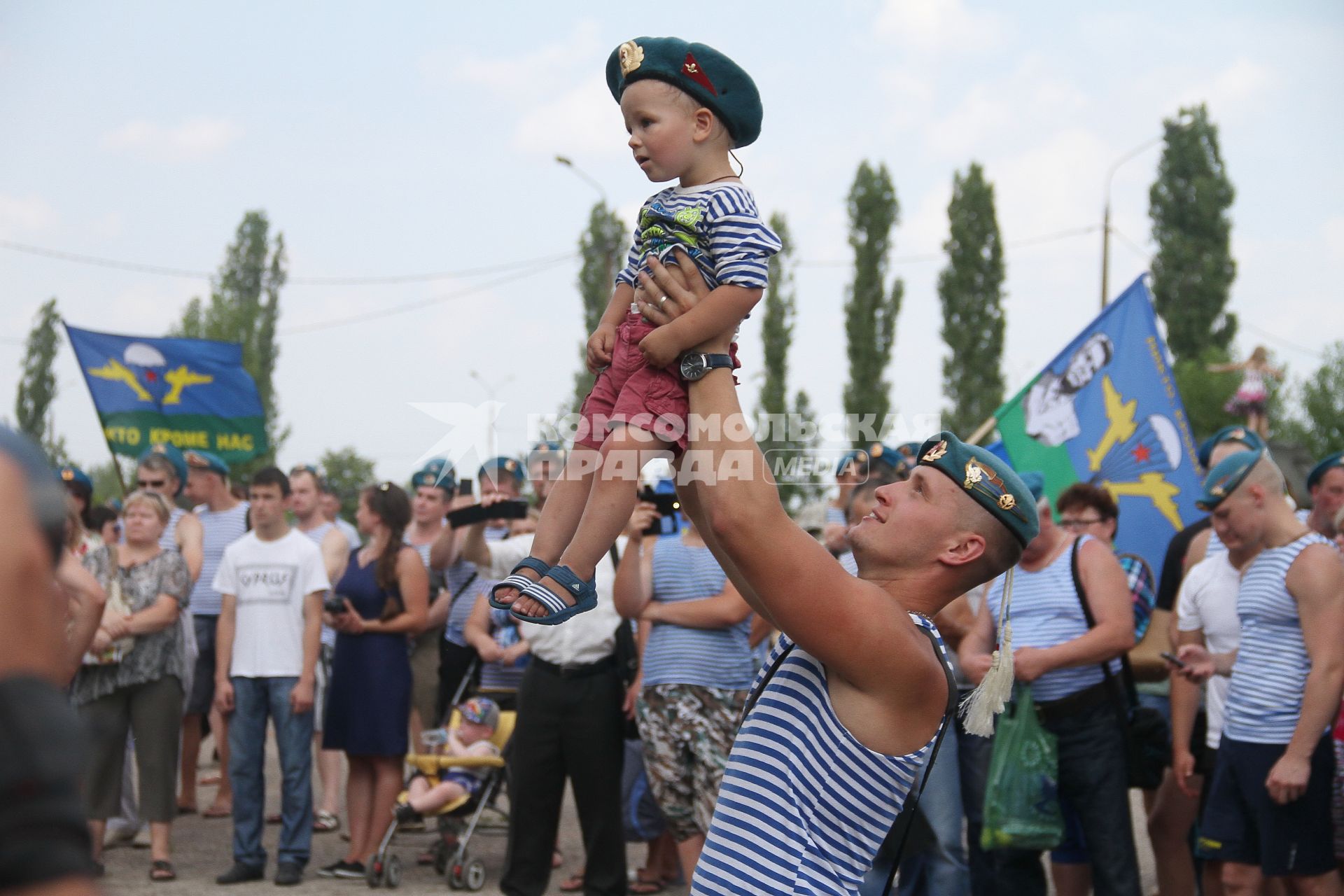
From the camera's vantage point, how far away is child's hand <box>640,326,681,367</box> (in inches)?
99.0

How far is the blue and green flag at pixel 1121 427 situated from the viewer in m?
8.91

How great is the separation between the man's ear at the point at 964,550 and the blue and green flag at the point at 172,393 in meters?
10.3

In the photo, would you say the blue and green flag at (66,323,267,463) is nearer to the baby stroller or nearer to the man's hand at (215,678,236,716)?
the man's hand at (215,678,236,716)

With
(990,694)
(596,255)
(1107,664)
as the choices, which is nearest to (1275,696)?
(1107,664)

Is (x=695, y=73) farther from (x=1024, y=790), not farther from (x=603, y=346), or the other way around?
(x=1024, y=790)

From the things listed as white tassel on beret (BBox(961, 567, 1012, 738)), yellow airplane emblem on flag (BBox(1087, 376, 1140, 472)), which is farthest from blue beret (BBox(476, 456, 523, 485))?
white tassel on beret (BBox(961, 567, 1012, 738))

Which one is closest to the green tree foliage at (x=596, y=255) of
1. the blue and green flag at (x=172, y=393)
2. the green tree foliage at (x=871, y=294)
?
the green tree foliage at (x=871, y=294)

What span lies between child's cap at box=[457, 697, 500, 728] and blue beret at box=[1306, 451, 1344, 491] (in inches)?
188

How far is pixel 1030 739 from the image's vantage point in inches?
237

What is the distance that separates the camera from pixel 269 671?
7961 millimetres

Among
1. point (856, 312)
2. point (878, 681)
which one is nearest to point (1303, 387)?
point (856, 312)

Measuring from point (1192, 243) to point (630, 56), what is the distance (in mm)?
42852

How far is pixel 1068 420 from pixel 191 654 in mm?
6302

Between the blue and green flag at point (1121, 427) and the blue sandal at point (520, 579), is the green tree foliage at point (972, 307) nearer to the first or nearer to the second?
the blue and green flag at point (1121, 427)
